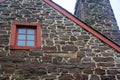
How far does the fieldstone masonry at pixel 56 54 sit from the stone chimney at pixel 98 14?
3.13 m

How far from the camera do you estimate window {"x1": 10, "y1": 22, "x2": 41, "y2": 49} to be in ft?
36.5

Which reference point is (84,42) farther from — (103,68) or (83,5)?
(83,5)

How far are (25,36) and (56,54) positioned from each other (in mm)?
1539

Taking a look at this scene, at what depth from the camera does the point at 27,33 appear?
460 inches

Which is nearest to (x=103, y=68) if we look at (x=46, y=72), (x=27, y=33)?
(x=46, y=72)

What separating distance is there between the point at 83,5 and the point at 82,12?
Result: 38 cm

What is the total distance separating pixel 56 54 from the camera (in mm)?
10914

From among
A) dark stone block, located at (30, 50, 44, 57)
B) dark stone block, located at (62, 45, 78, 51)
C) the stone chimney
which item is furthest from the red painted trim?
the stone chimney

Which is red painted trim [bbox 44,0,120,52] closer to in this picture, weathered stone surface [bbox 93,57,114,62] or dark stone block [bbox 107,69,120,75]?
weathered stone surface [bbox 93,57,114,62]

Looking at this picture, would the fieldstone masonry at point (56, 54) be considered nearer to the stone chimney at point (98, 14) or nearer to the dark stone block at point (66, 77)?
the dark stone block at point (66, 77)

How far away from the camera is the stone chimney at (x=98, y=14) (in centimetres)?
1473

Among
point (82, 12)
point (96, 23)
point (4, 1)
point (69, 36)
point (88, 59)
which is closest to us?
point (88, 59)

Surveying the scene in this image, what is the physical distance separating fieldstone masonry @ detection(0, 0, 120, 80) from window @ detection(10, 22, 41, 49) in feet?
0.61

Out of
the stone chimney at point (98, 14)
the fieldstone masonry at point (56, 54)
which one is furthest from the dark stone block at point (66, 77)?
the stone chimney at point (98, 14)
